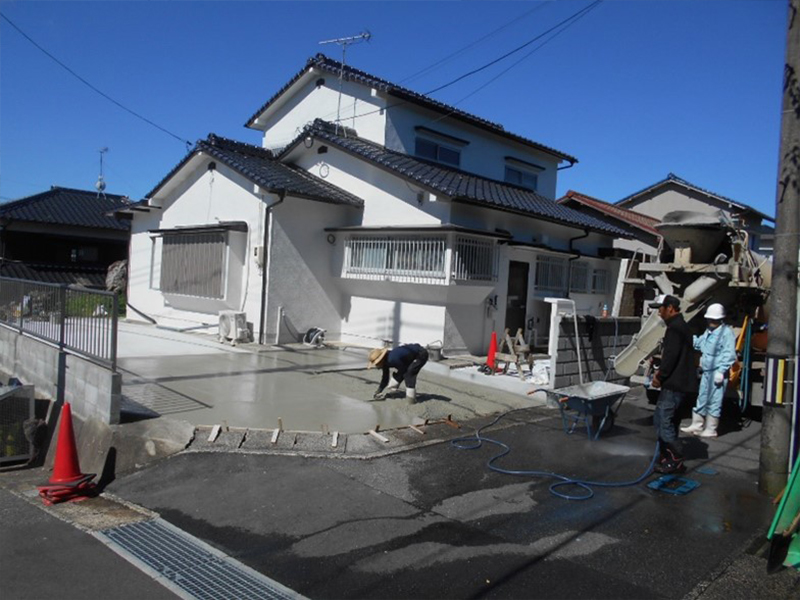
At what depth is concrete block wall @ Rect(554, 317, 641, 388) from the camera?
9.28 m

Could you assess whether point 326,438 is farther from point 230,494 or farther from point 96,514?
point 96,514

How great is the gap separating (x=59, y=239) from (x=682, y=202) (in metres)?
26.6

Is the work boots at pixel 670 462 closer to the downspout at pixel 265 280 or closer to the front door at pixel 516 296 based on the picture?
the front door at pixel 516 296

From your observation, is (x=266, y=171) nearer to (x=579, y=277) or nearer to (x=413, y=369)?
(x=413, y=369)

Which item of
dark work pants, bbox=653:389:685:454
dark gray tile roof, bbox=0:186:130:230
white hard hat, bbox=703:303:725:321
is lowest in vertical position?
dark work pants, bbox=653:389:685:454

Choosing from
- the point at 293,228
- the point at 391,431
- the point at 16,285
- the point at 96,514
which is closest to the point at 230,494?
the point at 96,514

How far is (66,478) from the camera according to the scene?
5.77 m

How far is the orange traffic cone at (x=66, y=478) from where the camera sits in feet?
18.5

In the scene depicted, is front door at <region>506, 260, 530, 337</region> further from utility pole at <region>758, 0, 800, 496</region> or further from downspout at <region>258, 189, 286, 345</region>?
utility pole at <region>758, 0, 800, 496</region>

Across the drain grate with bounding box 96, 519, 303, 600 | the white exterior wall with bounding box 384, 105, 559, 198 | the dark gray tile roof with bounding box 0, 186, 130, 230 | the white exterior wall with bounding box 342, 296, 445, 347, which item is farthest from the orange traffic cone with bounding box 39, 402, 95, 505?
the dark gray tile roof with bounding box 0, 186, 130, 230

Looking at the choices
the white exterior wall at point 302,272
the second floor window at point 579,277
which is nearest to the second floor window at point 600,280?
the second floor window at point 579,277

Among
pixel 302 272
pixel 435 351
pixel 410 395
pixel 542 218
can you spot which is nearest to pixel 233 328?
pixel 302 272

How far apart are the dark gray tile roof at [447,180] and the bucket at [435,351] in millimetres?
2964

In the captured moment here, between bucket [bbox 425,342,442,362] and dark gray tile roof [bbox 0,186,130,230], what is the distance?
1511cm
